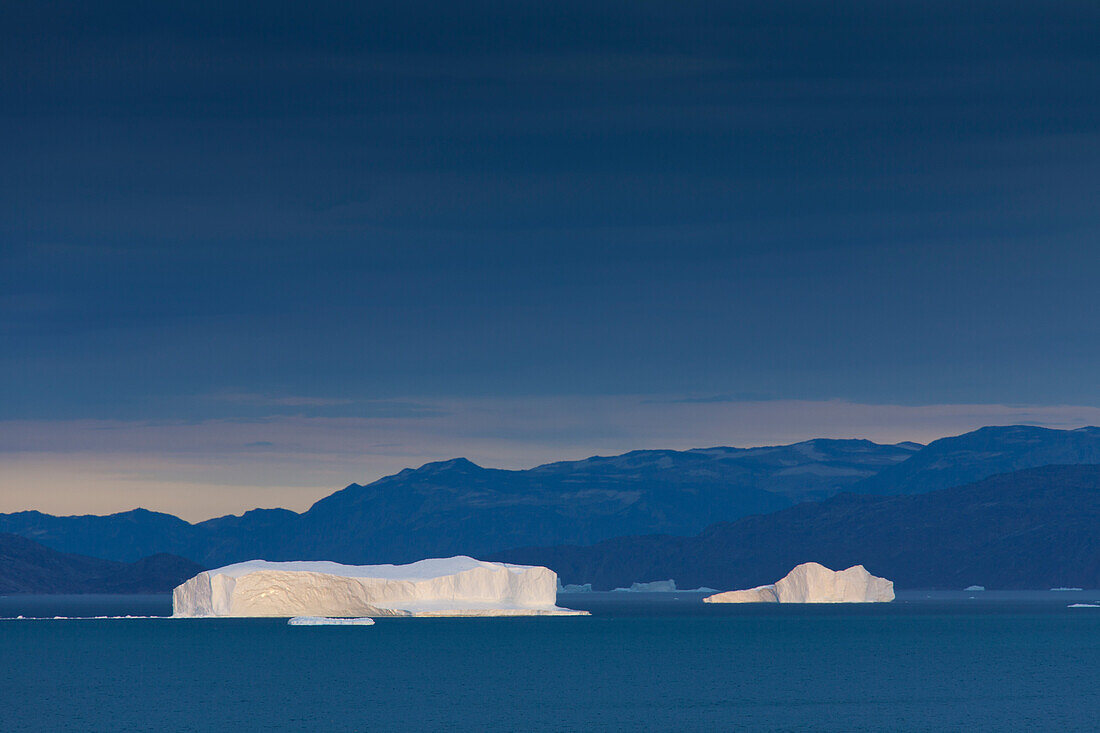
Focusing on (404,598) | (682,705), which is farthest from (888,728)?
(404,598)

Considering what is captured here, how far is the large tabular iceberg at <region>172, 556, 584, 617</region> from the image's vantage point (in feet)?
405

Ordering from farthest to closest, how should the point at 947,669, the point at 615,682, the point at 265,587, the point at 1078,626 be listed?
the point at 1078,626, the point at 265,587, the point at 947,669, the point at 615,682

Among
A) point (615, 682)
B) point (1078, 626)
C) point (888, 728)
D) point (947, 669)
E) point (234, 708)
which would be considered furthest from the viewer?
point (1078, 626)

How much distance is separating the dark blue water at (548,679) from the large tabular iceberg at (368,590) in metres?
2.25

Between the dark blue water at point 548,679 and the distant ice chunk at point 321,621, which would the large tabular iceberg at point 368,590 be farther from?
the dark blue water at point 548,679

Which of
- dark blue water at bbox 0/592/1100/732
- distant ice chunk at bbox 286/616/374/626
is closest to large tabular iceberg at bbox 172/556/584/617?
distant ice chunk at bbox 286/616/374/626

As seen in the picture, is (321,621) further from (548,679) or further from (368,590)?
(548,679)

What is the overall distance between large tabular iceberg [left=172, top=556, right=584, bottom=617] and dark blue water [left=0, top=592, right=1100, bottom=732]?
7.39ft

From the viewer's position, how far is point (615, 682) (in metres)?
77.8

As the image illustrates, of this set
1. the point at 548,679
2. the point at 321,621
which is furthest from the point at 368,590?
the point at 548,679

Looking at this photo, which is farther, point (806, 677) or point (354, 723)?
point (806, 677)

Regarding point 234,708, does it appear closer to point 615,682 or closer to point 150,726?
Result: point 150,726

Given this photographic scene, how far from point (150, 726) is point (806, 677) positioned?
117 feet

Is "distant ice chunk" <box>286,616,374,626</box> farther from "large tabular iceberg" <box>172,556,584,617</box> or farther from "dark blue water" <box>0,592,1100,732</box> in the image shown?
"large tabular iceberg" <box>172,556,584,617</box>
